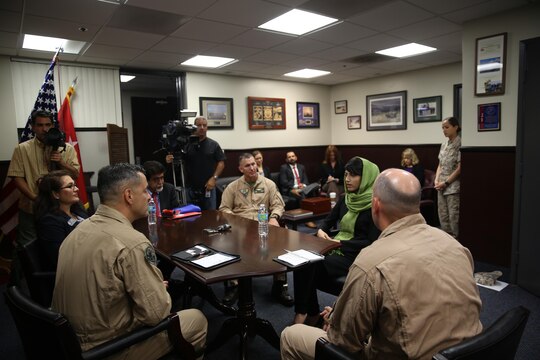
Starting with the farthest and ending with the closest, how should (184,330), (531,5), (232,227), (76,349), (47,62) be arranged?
1. (47,62)
2. (531,5)
3. (232,227)
4. (184,330)
5. (76,349)

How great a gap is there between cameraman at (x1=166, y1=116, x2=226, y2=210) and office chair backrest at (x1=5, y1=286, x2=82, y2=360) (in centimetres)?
319

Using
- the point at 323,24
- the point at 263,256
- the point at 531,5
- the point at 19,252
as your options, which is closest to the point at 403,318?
the point at 263,256

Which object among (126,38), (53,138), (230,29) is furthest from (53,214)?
(230,29)

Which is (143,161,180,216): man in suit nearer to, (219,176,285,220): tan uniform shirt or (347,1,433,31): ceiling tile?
(219,176,285,220): tan uniform shirt

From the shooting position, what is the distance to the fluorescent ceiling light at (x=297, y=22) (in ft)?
11.7

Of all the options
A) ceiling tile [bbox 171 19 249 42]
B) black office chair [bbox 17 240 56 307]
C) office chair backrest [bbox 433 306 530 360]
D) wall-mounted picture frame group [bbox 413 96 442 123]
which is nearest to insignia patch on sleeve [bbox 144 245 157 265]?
black office chair [bbox 17 240 56 307]

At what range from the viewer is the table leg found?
86.1 inches

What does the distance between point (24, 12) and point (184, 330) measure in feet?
10.6

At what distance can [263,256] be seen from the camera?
→ 2.00 m

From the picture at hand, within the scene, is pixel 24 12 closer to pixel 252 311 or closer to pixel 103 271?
pixel 103 271

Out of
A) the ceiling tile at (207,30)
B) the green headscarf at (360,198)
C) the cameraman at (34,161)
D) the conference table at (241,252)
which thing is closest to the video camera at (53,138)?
the cameraman at (34,161)

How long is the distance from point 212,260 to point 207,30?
2.87 m

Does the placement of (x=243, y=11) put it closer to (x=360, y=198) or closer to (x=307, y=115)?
(x=360, y=198)

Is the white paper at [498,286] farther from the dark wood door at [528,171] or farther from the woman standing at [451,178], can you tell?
the woman standing at [451,178]
